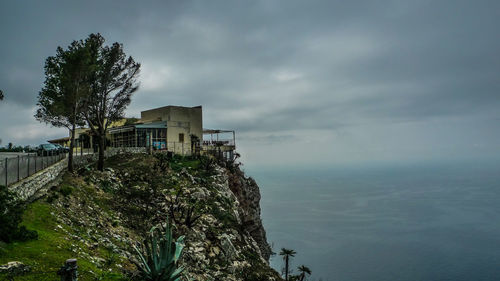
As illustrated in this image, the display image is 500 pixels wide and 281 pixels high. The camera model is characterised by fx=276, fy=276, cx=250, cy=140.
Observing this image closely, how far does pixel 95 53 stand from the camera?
2622cm

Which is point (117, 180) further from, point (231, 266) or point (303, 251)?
point (303, 251)

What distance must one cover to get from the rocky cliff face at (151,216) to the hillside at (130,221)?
0.05 meters

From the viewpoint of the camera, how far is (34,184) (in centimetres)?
1628

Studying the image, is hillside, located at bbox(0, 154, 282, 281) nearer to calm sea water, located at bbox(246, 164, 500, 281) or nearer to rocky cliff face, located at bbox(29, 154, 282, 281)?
rocky cliff face, located at bbox(29, 154, 282, 281)

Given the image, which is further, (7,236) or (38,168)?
(38,168)

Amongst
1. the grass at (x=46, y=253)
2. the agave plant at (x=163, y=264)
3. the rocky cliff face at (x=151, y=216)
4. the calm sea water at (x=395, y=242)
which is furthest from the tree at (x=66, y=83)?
the calm sea water at (x=395, y=242)

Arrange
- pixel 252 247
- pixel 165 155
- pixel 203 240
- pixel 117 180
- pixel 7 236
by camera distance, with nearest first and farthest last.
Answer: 1. pixel 7 236
2. pixel 203 240
3. pixel 252 247
4. pixel 117 180
5. pixel 165 155

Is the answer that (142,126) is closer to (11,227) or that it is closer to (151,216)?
(151,216)

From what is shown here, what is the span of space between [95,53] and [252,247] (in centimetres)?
2303

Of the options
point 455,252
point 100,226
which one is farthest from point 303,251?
point 100,226

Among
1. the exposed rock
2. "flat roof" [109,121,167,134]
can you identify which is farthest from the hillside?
"flat roof" [109,121,167,134]

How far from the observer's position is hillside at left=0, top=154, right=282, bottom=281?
9.64 metres

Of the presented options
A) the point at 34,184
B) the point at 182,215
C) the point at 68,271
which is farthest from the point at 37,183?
the point at 68,271

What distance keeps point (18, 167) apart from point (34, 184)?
130 centimetres
